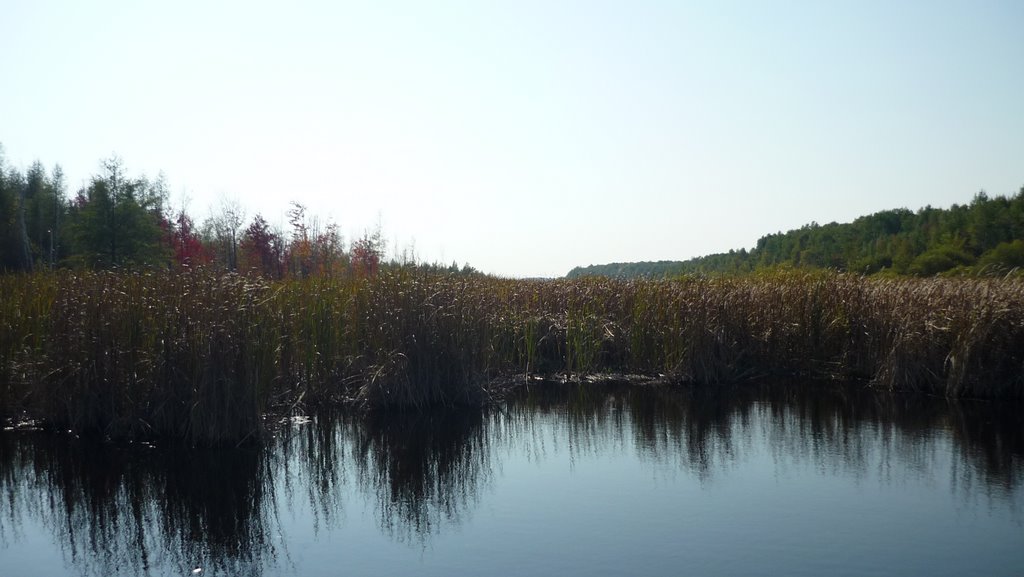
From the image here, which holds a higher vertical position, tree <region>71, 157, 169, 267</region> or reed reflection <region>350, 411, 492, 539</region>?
tree <region>71, 157, 169, 267</region>

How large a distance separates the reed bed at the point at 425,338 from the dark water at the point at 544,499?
670 millimetres

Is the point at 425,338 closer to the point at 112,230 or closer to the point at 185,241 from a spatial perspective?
the point at 112,230

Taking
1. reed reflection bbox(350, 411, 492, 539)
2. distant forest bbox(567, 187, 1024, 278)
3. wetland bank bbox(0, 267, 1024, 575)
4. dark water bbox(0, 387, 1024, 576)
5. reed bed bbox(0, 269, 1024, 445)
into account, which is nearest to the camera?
dark water bbox(0, 387, 1024, 576)

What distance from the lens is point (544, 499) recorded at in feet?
22.8

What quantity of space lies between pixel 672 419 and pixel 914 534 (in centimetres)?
457

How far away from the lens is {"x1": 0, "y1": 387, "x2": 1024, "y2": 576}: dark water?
5418 mm

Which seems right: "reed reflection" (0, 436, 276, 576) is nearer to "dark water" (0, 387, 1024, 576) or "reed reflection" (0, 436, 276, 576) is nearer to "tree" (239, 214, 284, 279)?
"dark water" (0, 387, 1024, 576)

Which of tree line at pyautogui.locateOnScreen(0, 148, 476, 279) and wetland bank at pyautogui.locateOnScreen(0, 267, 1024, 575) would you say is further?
tree line at pyautogui.locateOnScreen(0, 148, 476, 279)

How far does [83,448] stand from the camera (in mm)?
8562

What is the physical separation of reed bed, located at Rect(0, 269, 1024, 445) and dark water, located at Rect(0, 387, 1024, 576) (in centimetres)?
67

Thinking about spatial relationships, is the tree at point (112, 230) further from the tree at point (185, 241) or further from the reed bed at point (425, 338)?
the reed bed at point (425, 338)

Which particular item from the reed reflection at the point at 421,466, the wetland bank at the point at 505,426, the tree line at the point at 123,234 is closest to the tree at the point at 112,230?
the tree line at the point at 123,234

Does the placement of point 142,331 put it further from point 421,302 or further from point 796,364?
point 796,364

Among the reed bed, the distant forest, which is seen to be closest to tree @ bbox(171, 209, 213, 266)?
the distant forest
